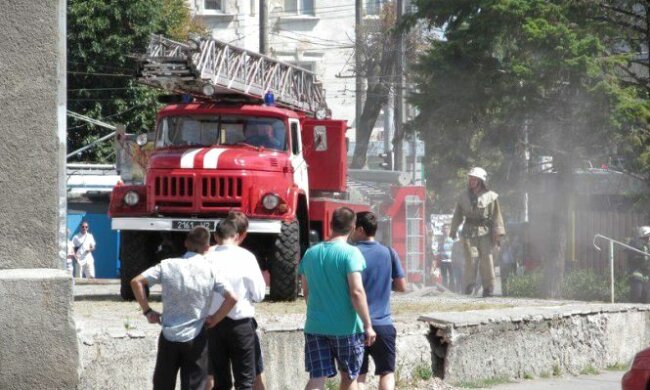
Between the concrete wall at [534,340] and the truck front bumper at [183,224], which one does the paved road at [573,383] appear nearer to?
the concrete wall at [534,340]

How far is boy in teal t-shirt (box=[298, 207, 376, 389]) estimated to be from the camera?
352 inches

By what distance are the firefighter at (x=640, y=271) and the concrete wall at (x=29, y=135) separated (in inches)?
581

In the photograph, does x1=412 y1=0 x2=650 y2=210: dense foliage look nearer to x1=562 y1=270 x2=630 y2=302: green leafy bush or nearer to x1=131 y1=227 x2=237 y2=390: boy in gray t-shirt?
x1=562 y1=270 x2=630 y2=302: green leafy bush

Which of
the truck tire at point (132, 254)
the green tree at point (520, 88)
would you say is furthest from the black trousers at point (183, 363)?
the green tree at point (520, 88)

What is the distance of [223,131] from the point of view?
16.4 meters

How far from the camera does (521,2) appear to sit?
24.1 metres

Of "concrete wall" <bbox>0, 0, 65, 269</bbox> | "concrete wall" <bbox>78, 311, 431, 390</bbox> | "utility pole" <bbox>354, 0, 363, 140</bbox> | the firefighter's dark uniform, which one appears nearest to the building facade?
"utility pole" <bbox>354, 0, 363, 140</bbox>

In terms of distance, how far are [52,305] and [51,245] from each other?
46 cm

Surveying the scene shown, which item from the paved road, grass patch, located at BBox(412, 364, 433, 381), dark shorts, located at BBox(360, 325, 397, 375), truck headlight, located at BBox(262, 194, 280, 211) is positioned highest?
truck headlight, located at BBox(262, 194, 280, 211)

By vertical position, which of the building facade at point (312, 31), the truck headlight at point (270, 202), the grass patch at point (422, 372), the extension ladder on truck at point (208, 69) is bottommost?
the grass patch at point (422, 372)

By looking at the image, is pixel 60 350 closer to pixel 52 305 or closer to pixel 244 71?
pixel 52 305

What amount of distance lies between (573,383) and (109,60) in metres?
23.1

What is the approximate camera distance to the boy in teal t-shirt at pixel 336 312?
8.95 m

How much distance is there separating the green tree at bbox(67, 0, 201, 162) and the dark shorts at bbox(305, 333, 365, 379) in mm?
23133
